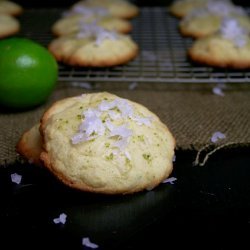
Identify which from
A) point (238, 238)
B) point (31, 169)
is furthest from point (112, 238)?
point (31, 169)

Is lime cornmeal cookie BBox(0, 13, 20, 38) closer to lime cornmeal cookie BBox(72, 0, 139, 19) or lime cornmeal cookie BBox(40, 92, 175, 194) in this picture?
lime cornmeal cookie BBox(72, 0, 139, 19)

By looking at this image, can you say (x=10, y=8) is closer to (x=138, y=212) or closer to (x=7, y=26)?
(x=7, y=26)

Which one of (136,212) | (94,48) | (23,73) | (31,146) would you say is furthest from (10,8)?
(136,212)

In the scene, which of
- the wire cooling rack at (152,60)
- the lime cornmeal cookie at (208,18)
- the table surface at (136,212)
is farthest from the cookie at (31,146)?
the lime cornmeal cookie at (208,18)

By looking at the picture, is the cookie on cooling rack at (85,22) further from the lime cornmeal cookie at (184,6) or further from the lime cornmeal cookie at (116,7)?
the lime cornmeal cookie at (184,6)

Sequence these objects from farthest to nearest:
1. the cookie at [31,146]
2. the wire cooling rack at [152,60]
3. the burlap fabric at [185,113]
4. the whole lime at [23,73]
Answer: the wire cooling rack at [152,60], the whole lime at [23,73], the burlap fabric at [185,113], the cookie at [31,146]

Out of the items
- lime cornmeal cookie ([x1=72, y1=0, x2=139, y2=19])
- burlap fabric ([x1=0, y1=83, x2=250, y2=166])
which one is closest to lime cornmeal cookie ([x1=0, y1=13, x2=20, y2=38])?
lime cornmeal cookie ([x1=72, y1=0, x2=139, y2=19])
